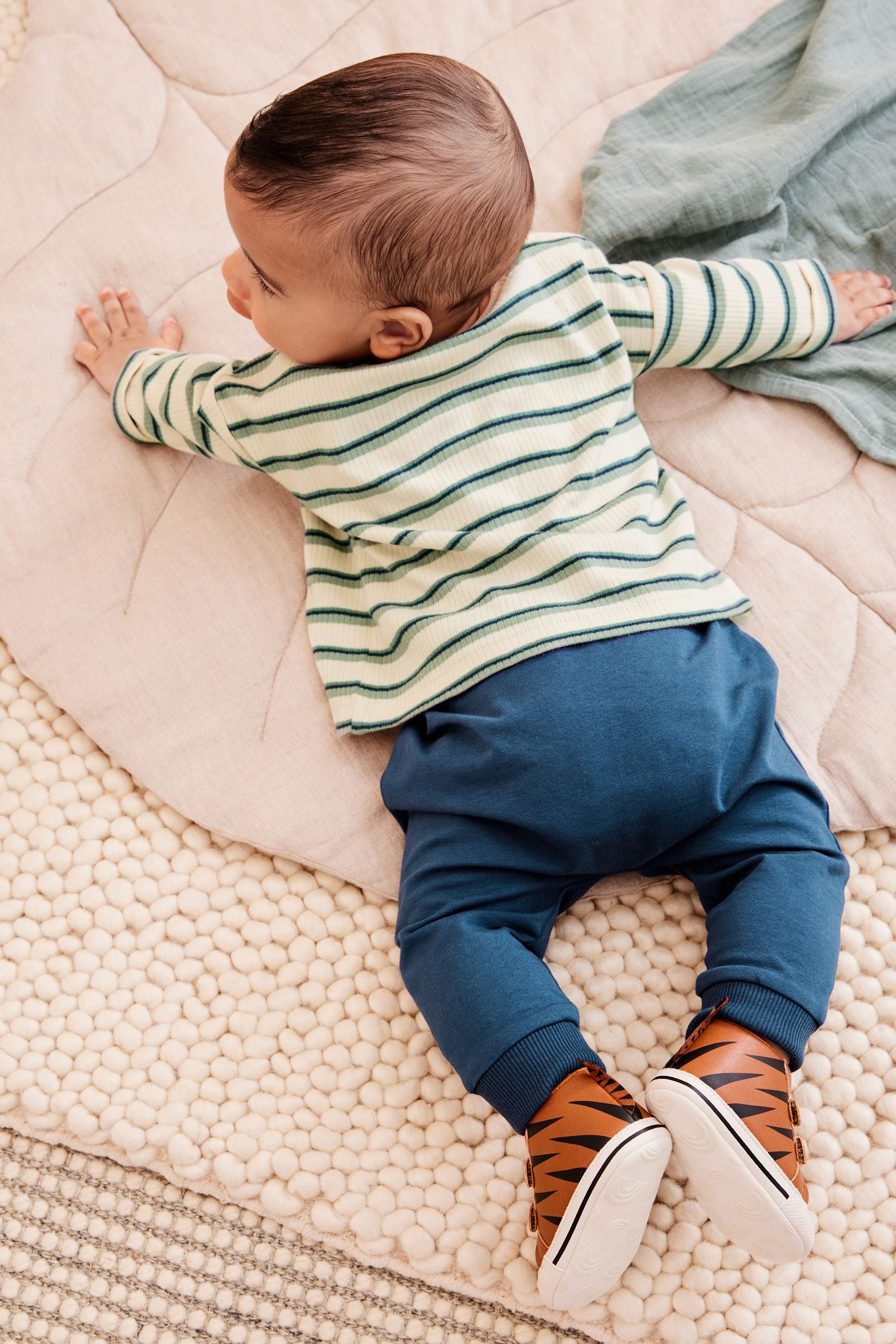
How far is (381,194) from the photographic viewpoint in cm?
73

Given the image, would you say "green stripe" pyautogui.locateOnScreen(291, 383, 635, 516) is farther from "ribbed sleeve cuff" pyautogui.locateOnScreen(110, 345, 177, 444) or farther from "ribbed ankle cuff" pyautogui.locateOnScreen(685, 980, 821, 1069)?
"ribbed ankle cuff" pyautogui.locateOnScreen(685, 980, 821, 1069)

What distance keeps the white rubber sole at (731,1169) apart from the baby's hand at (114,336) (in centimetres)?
83

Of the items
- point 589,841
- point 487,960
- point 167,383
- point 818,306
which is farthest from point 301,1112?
point 818,306

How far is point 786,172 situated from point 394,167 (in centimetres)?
55

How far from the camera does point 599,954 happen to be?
946mm

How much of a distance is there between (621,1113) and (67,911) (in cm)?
53

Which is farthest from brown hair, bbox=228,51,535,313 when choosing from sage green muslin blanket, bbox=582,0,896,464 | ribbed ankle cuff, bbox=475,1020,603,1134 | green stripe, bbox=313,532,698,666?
ribbed ankle cuff, bbox=475,1020,603,1134

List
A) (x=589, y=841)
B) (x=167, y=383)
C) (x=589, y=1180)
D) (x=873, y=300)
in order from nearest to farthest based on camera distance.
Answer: (x=589, y=1180) → (x=589, y=841) → (x=167, y=383) → (x=873, y=300)

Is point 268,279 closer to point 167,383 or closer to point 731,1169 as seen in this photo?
point 167,383

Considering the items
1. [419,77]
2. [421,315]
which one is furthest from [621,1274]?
[419,77]

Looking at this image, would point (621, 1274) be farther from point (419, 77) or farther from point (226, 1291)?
point (419, 77)

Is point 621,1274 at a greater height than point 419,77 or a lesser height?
lesser

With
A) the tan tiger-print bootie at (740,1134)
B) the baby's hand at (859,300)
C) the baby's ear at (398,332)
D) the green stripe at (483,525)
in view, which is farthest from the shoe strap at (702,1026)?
the baby's hand at (859,300)

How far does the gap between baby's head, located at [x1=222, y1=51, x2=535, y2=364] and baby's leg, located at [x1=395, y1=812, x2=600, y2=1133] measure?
421 millimetres
